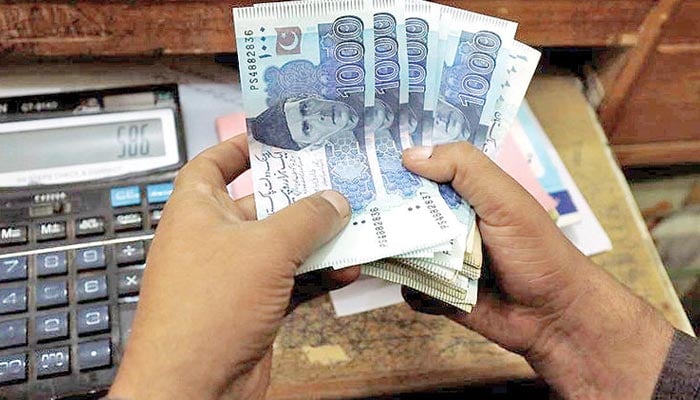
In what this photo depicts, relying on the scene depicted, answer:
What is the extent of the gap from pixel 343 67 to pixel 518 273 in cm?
21

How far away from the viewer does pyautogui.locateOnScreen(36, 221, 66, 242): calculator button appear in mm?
606

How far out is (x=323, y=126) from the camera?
568mm

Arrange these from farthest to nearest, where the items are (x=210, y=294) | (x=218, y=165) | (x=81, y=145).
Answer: (x=81, y=145) < (x=218, y=165) < (x=210, y=294)

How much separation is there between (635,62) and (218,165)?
1.44ft

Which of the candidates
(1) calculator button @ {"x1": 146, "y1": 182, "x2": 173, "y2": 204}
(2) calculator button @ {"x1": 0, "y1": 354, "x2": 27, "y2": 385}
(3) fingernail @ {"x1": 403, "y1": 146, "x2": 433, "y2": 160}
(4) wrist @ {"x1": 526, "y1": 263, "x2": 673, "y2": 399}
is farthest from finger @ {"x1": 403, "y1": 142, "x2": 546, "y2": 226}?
(2) calculator button @ {"x1": 0, "y1": 354, "x2": 27, "y2": 385}

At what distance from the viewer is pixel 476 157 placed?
21.7 inches

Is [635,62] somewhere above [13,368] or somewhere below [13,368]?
above

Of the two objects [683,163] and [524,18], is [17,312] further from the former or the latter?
[683,163]

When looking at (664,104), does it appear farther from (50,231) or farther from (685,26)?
(50,231)

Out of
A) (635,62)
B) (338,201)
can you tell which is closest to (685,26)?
(635,62)

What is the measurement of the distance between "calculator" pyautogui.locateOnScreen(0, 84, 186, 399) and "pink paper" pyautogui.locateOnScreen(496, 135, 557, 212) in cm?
30

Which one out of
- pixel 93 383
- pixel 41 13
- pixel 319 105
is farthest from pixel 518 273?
A: pixel 41 13

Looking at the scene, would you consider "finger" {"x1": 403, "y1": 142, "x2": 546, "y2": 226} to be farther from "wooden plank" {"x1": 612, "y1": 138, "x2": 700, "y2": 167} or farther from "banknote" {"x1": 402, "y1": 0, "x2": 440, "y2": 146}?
"wooden plank" {"x1": 612, "y1": 138, "x2": 700, "y2": 167}

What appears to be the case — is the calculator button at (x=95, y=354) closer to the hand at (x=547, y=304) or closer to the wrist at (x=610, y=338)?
the hand at (x=547, y=304)
